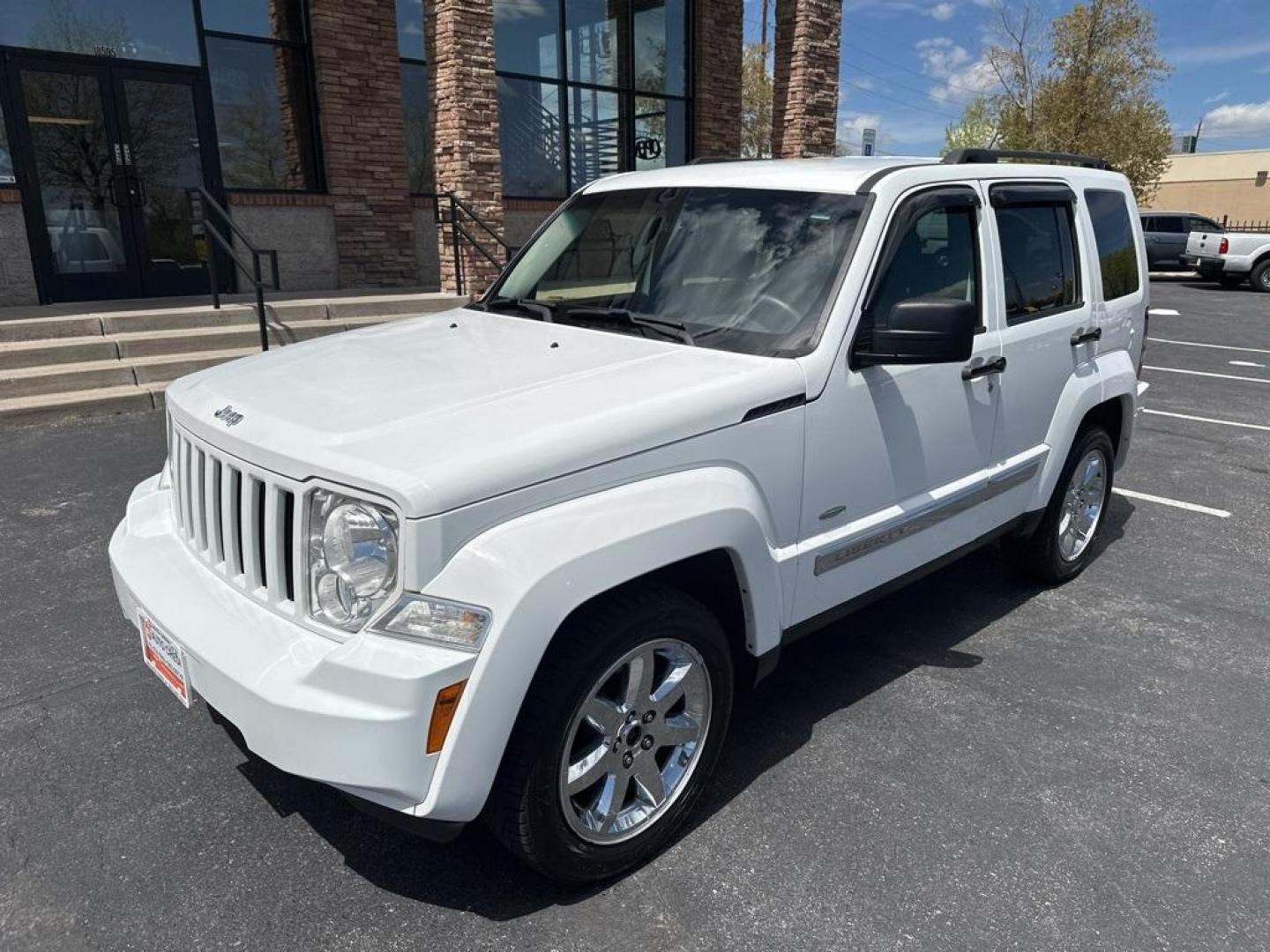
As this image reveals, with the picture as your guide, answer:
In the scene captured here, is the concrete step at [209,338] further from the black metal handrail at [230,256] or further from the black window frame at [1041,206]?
the black window frame at [1041,206]

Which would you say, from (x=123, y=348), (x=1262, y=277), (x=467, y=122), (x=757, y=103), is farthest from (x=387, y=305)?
(x=757, y=103)

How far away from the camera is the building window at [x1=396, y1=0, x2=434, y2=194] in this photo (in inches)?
492

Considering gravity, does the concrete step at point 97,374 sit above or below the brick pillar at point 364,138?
below

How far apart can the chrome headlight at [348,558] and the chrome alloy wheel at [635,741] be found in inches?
24.1

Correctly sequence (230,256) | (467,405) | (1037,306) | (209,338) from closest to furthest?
(467,405), (1037,306), (230,256), (209,338)

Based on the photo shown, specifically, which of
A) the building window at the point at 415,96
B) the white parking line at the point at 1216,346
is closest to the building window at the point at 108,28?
the building window at the point at 415,96

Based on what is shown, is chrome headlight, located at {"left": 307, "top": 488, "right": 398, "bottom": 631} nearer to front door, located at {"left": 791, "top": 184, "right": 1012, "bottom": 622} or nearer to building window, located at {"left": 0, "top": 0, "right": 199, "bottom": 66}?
front door, located at {"left": 791, "top": 184, "right": 1012, "bottom": 622}

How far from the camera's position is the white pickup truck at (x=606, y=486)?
2115mm

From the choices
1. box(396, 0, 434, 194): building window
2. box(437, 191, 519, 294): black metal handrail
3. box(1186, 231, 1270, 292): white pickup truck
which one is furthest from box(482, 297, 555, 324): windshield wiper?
box(1186, 231, 1270, 292): white pickup truck

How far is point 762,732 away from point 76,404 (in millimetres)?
6887

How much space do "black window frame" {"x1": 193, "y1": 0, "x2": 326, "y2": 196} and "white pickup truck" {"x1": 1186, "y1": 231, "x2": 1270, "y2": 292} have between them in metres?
20.9

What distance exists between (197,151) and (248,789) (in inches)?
399

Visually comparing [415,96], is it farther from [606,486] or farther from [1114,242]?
[606,486]

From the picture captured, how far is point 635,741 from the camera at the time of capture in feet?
8.54
